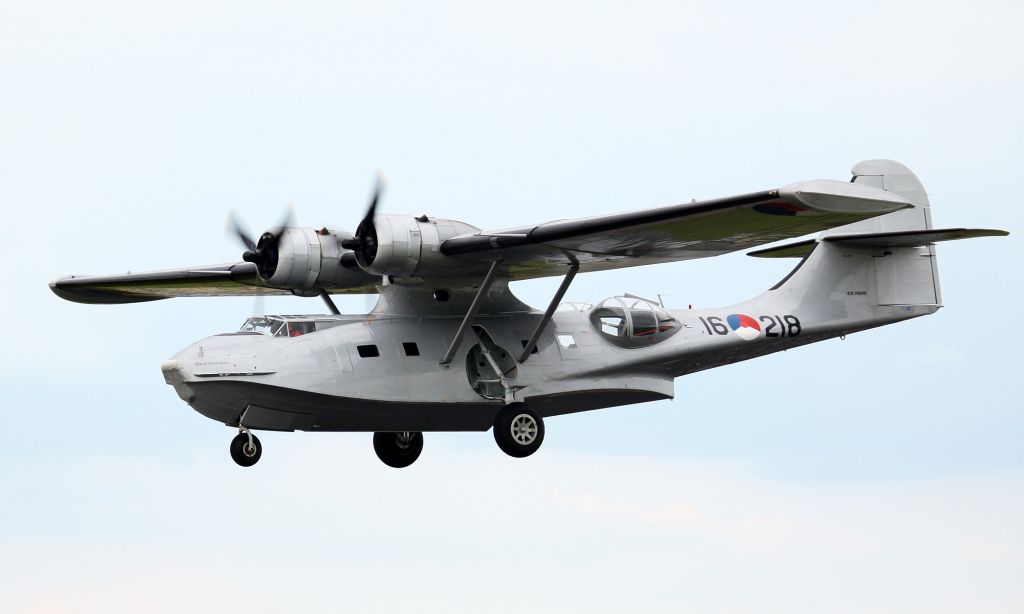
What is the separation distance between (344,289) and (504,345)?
2.47 m

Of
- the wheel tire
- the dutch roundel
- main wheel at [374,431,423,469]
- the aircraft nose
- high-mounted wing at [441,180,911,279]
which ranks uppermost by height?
high-mounted wing at [441,180,911,279]

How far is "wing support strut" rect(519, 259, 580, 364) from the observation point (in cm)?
1975

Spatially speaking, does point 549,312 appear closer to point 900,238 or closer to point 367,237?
point 367,237

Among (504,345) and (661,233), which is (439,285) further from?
(661,233)

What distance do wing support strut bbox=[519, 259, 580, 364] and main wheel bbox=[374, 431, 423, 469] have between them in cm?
220

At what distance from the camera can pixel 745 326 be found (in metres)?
22.0

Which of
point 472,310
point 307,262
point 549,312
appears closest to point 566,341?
point 549,312

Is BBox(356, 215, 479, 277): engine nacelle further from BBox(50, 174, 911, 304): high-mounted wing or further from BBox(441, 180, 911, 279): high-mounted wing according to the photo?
BBox(441, 180, 911, 279): high-mounted wing

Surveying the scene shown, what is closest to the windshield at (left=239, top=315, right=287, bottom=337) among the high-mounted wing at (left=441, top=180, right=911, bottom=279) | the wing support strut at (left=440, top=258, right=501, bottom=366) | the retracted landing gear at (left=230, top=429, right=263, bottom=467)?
the retracted landing gear at (left=230, top=429, right=263, bottom=467)

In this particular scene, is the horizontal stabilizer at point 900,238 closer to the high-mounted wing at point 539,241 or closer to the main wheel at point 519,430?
the high-mounted wing at point 539,241

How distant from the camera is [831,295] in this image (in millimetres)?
22625

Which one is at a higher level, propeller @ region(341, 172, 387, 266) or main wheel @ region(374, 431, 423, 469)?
propeller @ region(341, 172, 387, 266)

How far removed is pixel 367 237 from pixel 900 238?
796 cm

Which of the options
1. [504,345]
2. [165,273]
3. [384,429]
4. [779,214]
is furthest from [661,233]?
[165,273]
